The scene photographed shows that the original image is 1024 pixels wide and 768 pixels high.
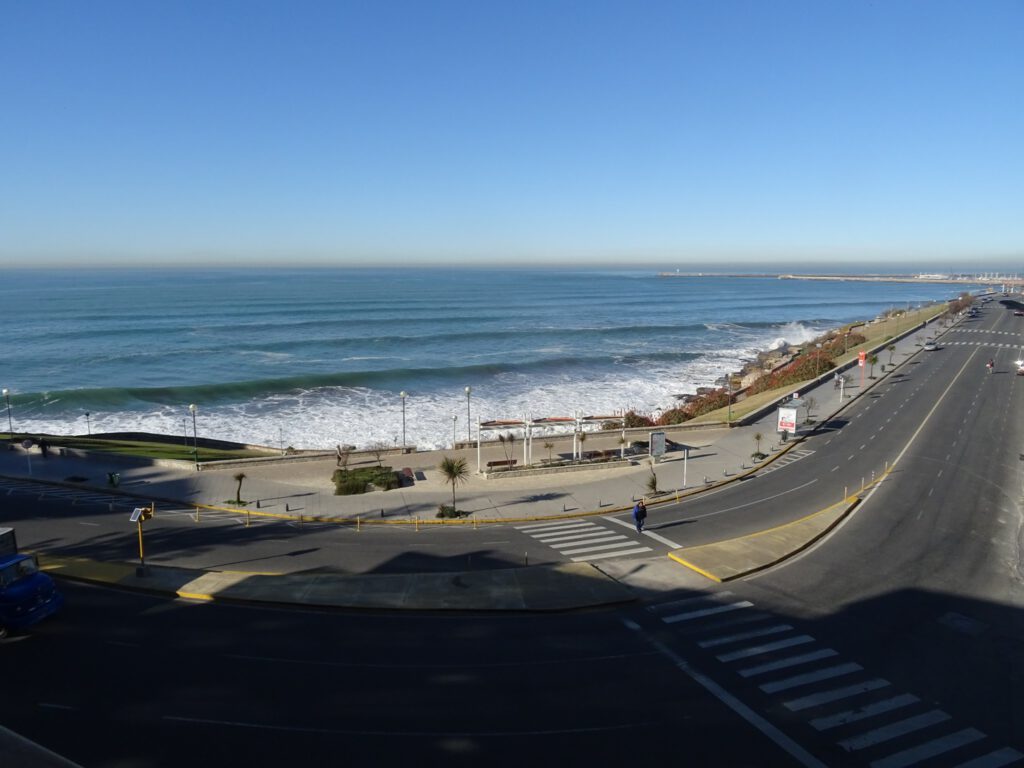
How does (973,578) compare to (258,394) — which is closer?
(973,578)

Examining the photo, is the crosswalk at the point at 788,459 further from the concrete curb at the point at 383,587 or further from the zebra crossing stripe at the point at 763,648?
the zebra crossing stripe at the point at 763,648

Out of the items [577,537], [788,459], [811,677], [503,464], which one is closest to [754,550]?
[577,537]

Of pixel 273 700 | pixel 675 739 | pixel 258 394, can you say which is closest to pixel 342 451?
pixel 273 700

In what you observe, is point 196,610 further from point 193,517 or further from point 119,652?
point 193,517

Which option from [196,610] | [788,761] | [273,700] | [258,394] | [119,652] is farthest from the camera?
[258,394]

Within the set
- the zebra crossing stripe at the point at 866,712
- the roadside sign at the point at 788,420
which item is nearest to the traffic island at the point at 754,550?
the zebra crossing stripe at the point at 866,712

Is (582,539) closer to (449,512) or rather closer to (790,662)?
(449,512)

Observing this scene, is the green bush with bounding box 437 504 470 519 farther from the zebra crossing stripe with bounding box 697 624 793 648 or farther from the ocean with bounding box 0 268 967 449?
the ocean with bounding box 0 268 967 449
